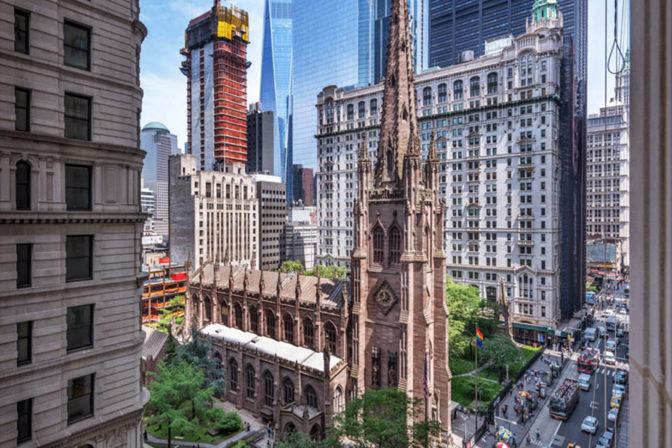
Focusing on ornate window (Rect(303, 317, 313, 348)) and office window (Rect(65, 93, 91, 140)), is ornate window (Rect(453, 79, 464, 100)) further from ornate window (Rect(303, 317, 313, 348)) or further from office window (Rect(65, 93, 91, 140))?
office window (Rect(65, 93, 91, 140))

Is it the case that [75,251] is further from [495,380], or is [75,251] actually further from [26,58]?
[495,380]

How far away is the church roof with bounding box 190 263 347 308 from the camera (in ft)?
134

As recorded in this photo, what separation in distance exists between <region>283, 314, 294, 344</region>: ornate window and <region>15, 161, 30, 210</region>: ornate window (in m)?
33.6

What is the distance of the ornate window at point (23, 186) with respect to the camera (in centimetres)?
1171

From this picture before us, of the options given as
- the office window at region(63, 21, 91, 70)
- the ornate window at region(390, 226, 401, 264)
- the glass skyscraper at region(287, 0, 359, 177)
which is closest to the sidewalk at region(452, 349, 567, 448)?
the ornate window at region(390, 226, 401, 264)

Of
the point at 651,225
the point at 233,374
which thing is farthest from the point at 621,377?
the point at 651,225

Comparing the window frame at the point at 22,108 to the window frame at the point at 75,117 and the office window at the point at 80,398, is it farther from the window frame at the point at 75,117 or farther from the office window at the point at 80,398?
the office window at the point at 80,398

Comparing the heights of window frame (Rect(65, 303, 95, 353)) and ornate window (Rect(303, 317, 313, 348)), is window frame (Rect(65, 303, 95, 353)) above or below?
above

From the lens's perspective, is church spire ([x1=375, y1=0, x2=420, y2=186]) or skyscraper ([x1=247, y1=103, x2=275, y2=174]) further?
skyscraper ([x1=247, y1=103, x2=275, y2=174])

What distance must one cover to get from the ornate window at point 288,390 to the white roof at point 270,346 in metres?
2.29

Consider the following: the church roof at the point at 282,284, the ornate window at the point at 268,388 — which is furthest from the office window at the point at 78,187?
the ornate window at the point at 268,388

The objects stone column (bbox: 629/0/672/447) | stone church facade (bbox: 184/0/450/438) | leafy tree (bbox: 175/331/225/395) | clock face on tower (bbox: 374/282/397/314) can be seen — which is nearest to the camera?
stone column (bbox: 629/0/672/447)

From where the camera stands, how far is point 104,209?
13.7m

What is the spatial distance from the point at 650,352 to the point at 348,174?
86878 millimetres
